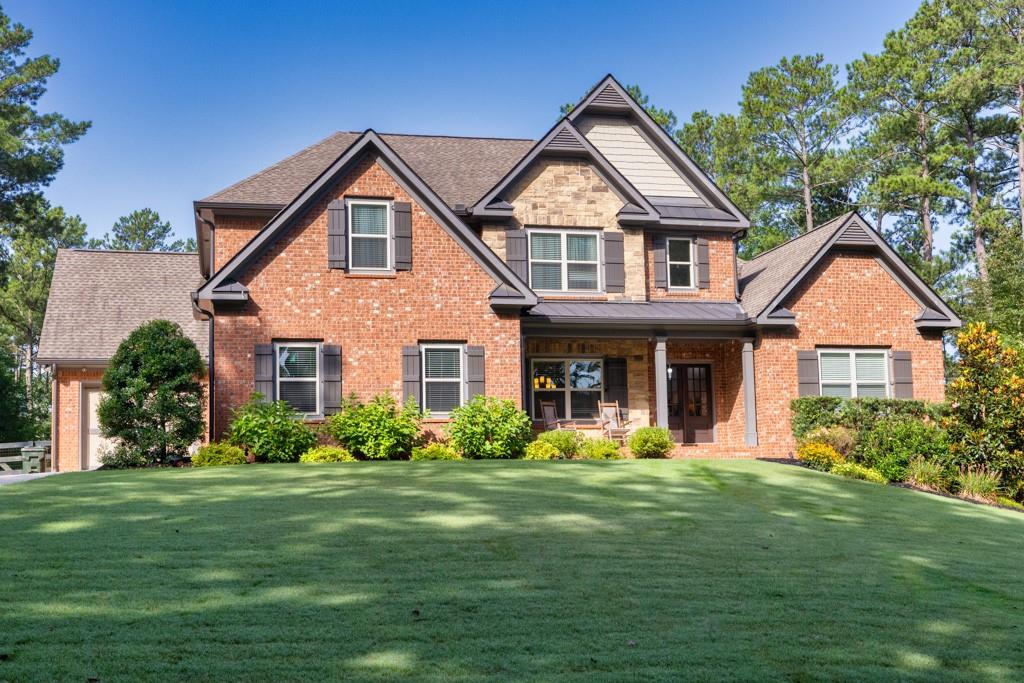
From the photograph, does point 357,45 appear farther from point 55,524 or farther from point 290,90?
point 55,524

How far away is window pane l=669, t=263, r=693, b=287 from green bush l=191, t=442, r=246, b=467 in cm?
1128

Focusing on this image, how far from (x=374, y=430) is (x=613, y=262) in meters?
7.54

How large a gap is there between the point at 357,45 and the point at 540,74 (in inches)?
376

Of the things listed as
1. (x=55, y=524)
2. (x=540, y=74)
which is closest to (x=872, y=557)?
(x=55, y=524)

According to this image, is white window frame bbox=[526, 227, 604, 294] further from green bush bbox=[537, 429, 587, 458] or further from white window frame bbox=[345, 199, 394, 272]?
green bush bbox=[537, 429, 587, 458]

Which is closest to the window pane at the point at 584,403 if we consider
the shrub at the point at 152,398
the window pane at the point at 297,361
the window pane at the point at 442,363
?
the window pane at the point at 442,363

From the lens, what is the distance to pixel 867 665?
5840 mm

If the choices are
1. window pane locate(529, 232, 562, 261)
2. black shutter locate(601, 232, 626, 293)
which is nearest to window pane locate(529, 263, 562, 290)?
window pane locate(529, 232, 562, 261)

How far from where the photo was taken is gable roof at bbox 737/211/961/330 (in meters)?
Answer: 20.9

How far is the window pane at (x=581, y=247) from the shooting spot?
21.7m

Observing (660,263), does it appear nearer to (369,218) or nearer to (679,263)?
(679,263)

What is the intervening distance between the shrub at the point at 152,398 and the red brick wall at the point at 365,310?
1.06 metres

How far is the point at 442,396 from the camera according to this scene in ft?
62.1

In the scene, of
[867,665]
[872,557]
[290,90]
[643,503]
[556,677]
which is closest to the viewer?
[556,677]
